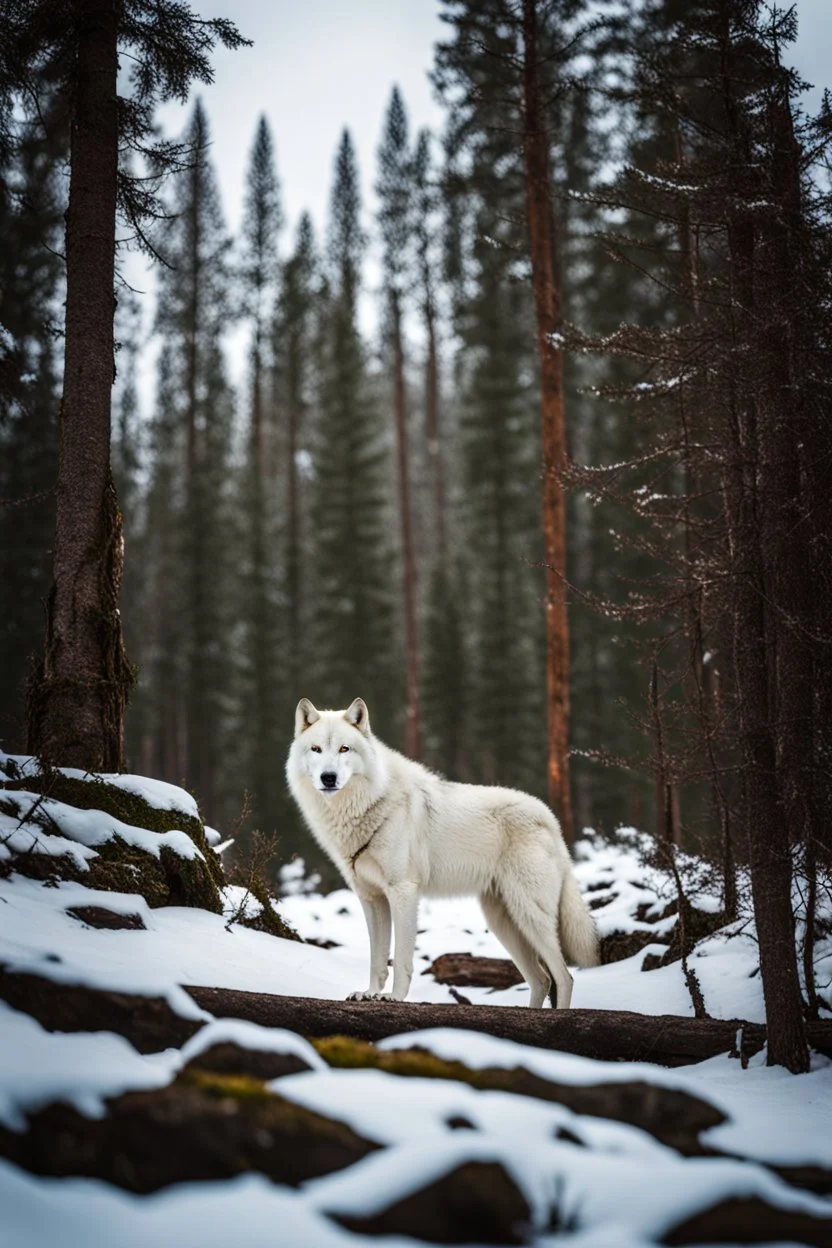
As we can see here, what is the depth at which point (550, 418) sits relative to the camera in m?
11.9

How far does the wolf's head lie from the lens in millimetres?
5883

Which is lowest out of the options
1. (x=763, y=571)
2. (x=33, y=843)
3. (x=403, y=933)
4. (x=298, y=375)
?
(x=403, y=933)

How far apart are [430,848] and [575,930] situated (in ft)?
4.35

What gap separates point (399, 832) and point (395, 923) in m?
0.65

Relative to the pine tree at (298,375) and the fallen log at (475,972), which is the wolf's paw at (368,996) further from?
the pine tree at (298,375)

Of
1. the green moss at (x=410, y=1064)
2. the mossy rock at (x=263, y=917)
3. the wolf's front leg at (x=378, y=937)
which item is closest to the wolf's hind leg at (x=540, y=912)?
the wolf's front leg at (x=378, y=937)

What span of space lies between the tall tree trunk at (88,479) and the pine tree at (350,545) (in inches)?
689

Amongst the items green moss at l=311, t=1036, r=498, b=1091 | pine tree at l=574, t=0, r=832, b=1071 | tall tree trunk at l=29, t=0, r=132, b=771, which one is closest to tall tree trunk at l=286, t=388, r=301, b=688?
tall tree trunk at l=29, t=0, r=132, b=771

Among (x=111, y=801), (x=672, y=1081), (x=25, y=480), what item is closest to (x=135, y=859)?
(x=111, y=801)

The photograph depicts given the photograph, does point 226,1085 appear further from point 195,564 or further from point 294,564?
point 195,564

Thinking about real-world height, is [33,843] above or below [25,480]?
below

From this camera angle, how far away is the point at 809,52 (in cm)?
576

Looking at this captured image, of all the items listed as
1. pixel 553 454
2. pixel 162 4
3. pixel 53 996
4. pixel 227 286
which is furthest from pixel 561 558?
pixel 227 286

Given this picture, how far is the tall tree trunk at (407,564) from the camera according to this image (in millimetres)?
20797
